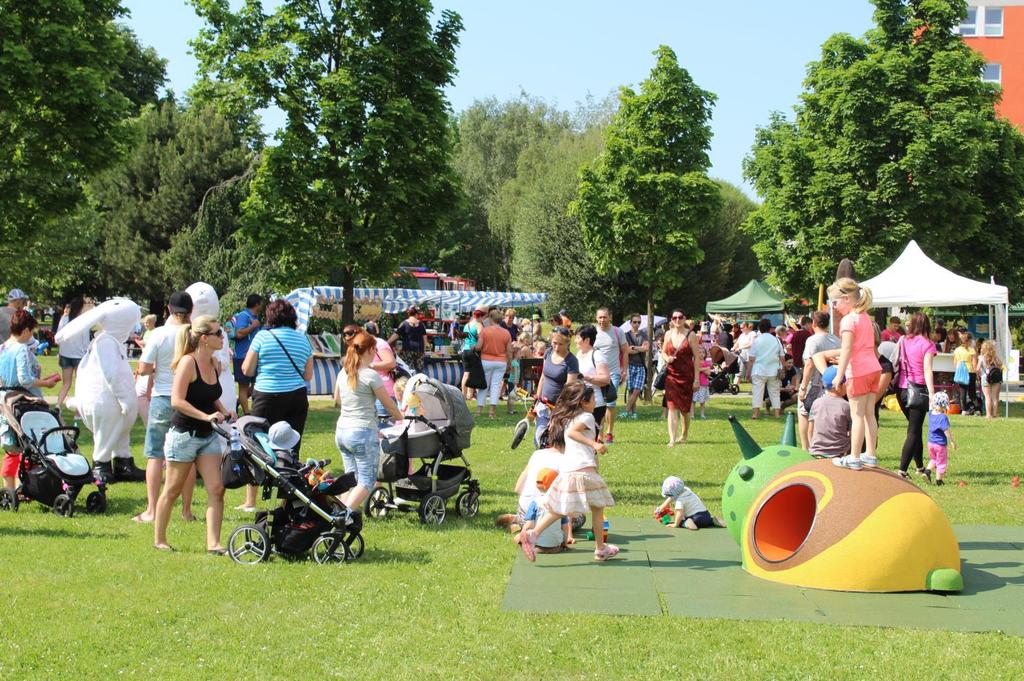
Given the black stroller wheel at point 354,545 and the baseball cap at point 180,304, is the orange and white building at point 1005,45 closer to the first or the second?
the baseball cap at point 180,304

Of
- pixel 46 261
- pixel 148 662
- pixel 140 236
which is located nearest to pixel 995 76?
pixel 140 236

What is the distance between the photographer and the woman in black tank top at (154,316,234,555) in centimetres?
777

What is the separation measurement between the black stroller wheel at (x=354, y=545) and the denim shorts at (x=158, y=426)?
6.98ft

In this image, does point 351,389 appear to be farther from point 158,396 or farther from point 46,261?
point 46,261

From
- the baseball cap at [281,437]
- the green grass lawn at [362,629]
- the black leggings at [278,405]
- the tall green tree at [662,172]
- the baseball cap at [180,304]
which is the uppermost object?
the tall green tree at [662,172]

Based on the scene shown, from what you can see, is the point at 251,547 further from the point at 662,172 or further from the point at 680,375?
the point at 662,172

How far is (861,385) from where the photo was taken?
898cm

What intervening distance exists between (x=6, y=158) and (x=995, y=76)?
49.7m

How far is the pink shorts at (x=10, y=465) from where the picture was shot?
9750 millimetres

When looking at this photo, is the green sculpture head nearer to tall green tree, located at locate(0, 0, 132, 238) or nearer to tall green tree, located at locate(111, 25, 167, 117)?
tall green tree, located at locate(0, 0, 132, 238)

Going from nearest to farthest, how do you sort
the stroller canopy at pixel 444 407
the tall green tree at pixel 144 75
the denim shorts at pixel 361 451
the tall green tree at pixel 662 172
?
the denim shorts at pixel 361 451 → the stroller canopy at pixel 444 407 → the tall green tree at pixel 662 172 → the tall green tree at pixel 144 75

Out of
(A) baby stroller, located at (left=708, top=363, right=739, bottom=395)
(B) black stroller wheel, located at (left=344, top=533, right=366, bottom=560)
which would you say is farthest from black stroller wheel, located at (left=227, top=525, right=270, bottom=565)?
(A) baby stroller, located at (left=708, top=363, right=739, bottom=395)

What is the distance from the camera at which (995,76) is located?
53125mm

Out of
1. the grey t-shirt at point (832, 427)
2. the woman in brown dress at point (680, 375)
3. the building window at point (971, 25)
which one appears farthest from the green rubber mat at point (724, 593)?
the building window at point (971, 25)
